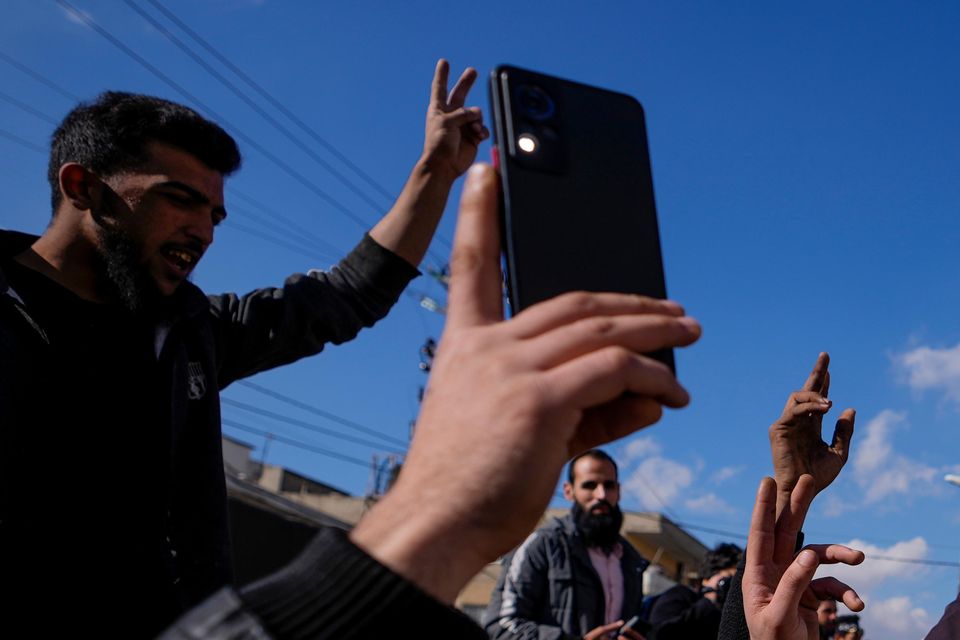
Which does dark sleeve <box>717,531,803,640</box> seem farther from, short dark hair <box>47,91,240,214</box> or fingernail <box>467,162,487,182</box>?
short dark hair <box>47,91,240,214</box>

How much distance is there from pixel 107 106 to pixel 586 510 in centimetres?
387

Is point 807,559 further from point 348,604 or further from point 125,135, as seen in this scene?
point 125,135

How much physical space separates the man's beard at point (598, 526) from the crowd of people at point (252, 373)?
3.03 metres

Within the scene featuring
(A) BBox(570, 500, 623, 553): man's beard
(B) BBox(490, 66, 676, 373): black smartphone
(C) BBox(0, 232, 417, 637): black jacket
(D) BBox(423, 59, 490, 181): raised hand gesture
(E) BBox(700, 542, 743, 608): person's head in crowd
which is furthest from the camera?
(E) BBox(700, 542, 743, 608): person's head in crowd

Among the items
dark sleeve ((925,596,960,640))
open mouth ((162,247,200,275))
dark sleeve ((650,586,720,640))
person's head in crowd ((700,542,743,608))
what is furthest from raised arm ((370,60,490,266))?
person's head in crowd ((700,542,743,608))

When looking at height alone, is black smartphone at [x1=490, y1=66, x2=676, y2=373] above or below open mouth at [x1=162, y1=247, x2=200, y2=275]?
below

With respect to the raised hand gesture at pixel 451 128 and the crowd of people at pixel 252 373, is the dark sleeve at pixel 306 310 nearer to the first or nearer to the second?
the crowd of people at pixel 252 373

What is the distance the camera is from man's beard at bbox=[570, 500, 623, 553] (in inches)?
218

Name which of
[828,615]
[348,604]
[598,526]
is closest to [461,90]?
[348,604]

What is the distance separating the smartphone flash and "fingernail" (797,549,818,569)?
1.40m

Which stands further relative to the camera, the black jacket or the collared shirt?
the collared shirt

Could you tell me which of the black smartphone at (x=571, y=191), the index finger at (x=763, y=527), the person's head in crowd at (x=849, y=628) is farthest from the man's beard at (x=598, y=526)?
the person's head in crowd at (x=849, y=628)

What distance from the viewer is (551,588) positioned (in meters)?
5.22

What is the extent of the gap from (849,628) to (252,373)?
34.6 ft
